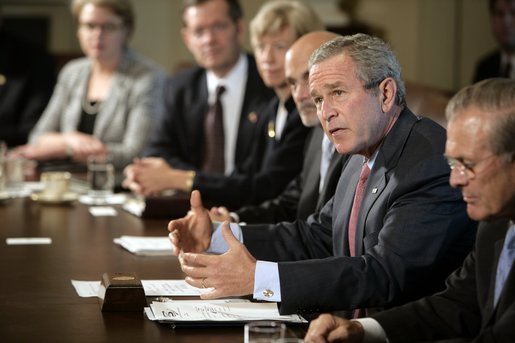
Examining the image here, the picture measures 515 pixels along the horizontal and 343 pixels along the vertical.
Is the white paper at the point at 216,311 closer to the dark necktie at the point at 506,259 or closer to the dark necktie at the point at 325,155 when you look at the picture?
the dark necktie at the point at 506,259

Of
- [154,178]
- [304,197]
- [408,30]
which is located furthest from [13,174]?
[408,30]

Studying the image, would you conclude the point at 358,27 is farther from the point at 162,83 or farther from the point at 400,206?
the point at 400,206

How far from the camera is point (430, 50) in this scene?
7.45m

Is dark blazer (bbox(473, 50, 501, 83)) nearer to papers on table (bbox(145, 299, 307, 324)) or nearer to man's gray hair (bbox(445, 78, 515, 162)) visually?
papers on table (bbox(145, 299, 307, 324))

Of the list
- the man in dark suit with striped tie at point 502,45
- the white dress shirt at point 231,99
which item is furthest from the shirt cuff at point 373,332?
the man in dark suit with striped tie at point 502,45

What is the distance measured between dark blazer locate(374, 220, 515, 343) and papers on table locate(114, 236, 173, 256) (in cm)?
105

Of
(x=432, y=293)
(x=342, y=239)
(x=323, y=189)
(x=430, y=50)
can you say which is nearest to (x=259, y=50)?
(x=323, y=189)

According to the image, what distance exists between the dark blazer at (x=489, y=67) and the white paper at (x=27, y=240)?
13.0 ft

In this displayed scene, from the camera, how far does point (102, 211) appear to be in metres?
4.00

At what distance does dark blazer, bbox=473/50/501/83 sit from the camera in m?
6.61

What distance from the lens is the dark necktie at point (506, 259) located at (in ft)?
6.98

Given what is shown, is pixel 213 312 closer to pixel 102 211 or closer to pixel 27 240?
pixel 27 240

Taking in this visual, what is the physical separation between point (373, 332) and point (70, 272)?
0.99m

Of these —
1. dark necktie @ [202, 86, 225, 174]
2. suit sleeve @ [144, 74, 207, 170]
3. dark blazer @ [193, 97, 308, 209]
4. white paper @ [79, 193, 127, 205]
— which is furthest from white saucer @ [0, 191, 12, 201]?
dark necktie @ [202, 86, 225, 174]
